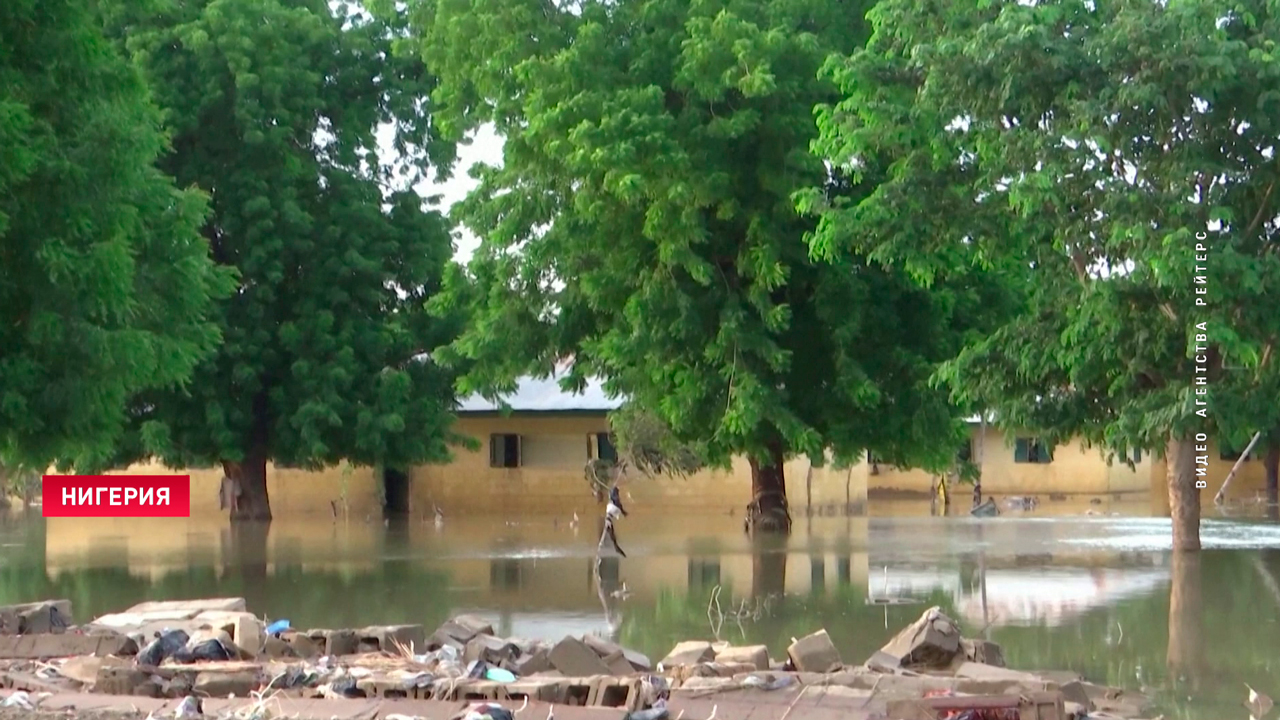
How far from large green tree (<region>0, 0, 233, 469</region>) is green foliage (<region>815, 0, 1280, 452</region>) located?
9.13 meters

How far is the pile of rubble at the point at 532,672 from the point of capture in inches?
397

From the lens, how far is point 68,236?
16812 mm

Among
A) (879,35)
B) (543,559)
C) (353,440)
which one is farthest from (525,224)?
(353,440)

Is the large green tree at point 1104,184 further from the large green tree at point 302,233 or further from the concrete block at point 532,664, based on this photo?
the large green tree at point 302,233

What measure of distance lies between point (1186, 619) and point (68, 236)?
12.3m

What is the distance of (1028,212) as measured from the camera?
19672 mm

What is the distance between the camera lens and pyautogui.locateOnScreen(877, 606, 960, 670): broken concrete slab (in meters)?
11.6

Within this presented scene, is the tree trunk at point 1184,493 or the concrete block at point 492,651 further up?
the tree trunk at point 1184,493

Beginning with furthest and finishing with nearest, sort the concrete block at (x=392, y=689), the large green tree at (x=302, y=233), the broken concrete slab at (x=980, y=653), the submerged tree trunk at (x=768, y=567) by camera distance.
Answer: the large green tree at (x=302, y=233) < the submerged tree trunk at (x=768, y=567) < the broken concrete slab at (x=980, y=653) < the concrete block at (x=392, y=689)

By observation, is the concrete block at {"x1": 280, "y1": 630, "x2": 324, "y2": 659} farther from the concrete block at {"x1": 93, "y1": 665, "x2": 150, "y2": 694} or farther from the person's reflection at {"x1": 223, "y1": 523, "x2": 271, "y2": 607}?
the person's reflection at {"x1": 223, "y1": 523, "x2": 271, "y2": 607}

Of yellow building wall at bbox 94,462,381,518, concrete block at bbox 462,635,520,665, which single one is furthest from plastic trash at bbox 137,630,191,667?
yellow building wall at bbox 94,462,381,518

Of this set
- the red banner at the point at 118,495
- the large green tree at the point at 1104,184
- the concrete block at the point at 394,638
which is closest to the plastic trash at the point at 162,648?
the concrete block at the point at 394,638

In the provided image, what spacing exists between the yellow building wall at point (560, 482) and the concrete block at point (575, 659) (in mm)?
30772

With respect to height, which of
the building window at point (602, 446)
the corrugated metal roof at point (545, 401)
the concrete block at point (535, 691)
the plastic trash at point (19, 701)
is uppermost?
the corrugated metal roof at point (545, 401)
